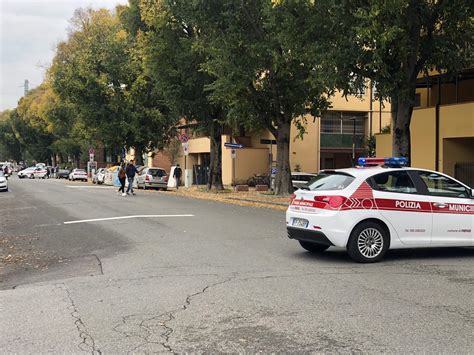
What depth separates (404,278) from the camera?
7664 millimetres

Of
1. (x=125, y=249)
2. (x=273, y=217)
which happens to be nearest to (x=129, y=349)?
(x=125, y=249)

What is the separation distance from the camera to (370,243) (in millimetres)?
8797

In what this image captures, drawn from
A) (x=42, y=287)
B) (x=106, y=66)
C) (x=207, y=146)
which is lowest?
(x=42, y=287)

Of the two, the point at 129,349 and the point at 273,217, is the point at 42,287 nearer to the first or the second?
the point at 129,349

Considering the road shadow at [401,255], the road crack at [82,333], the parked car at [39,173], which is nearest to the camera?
the road crack at [82,333]

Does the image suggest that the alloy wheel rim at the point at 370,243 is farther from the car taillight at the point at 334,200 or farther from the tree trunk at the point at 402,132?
the tree trunk at the point at 402,132

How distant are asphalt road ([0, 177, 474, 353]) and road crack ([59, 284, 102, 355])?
19 mm

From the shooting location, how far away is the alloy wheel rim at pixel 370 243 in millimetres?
8742

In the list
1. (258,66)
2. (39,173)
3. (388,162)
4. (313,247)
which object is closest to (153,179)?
(258,66)

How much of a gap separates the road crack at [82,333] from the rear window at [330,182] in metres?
4.48

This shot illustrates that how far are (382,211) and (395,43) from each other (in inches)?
275

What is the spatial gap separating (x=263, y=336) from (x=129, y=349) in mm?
1279

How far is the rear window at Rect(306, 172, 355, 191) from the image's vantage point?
8.86 meters

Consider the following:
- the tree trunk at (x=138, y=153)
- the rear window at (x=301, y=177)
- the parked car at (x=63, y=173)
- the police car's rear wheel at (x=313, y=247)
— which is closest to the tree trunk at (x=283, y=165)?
the rear window at (x=301, y=177)
